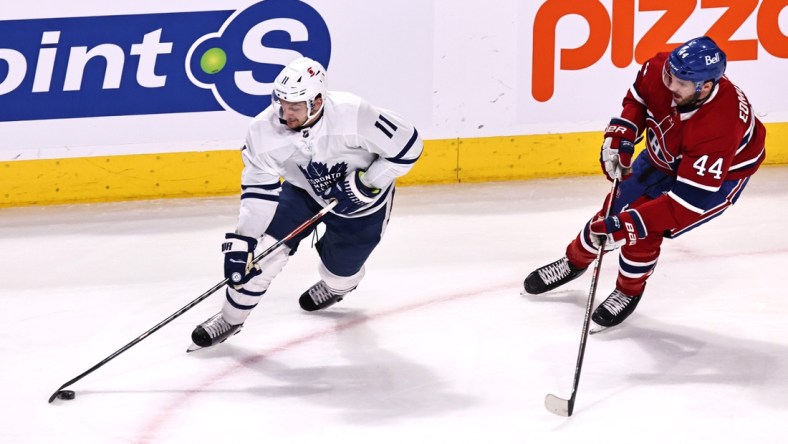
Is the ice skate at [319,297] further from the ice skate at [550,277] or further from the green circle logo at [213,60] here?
the green circle logo at [213,60]

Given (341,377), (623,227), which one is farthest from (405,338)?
(623,227)

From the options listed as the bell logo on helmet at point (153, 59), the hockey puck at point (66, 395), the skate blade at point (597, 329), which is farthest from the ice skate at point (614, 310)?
the bell logo on helmet at point (153, 59)

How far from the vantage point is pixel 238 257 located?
366 cm

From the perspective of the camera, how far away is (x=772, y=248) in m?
5.02

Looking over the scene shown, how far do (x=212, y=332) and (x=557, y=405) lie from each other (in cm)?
124

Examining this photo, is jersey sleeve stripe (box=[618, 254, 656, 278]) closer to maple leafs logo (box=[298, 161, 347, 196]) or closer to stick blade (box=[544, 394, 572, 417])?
stick blade (box=[544, 394, 572, 417])

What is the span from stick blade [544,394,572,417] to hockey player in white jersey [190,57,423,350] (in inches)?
35.7

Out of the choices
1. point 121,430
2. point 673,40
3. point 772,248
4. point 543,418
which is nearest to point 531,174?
point 673,40

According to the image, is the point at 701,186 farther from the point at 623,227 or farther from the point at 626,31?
the point at 626,31

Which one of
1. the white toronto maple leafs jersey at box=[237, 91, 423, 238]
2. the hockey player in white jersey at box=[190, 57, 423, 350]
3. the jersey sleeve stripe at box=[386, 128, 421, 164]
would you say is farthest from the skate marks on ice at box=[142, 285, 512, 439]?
the jersey sleeve stripe at box=[386, 128, 421, 164]

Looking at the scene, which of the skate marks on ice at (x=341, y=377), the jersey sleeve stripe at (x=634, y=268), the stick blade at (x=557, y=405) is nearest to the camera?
the stick blade at (x=557, y=405)

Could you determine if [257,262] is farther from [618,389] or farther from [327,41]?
[327,41]

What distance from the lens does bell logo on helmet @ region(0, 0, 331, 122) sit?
5.32 m

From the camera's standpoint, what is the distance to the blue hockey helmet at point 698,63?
3.62 metres
